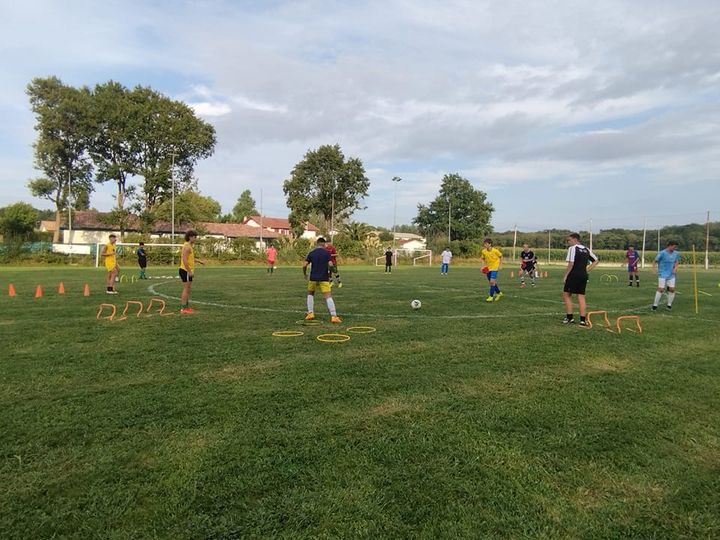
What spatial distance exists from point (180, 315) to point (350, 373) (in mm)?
6519

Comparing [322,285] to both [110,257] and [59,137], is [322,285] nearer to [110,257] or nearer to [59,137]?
[110,257]

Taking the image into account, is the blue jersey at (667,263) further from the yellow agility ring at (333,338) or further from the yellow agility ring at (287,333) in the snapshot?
A: the yellow agility ring at (287,333)

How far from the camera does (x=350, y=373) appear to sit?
6.23m

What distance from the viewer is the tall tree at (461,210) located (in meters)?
82.6

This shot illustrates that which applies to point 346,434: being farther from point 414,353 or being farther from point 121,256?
point 121,256

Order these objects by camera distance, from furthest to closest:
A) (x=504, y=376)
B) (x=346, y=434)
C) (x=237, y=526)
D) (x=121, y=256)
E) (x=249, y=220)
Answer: (x=249, y=220)
(x=121, y=256)
(x=504, y=376)
(x=346, y=434)
(x=237, y=526)

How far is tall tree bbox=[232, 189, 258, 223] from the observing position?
116m

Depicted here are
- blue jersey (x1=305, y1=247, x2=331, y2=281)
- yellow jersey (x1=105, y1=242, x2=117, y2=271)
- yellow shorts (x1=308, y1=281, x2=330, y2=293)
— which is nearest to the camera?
blue jersey (x1=305, y1=247, x2=331, y2=281)

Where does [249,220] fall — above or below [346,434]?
above

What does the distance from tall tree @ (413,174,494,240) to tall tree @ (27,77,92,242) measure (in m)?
55.1

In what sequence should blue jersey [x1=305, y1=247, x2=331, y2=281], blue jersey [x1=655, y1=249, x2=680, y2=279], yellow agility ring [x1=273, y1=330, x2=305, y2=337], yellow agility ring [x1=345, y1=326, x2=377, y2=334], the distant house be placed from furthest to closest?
the distant house, blue jersey [x1=655, y1=249, x2=680, y2=279], blue jersey [x1=305, y1=247, x2=331, y2=281], yellow agility ring [x1=345, y1=326, x2=377, y2=334], yellow agility ring [x1=273, y1=330, x2=305, y2=337]

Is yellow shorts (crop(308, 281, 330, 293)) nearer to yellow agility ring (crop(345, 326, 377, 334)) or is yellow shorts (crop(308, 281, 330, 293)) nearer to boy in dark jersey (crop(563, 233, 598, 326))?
yellow agility ring (crop(345, 326, 377, 334))

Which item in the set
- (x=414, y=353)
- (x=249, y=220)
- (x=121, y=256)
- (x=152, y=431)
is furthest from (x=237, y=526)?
(x=249, y=220)

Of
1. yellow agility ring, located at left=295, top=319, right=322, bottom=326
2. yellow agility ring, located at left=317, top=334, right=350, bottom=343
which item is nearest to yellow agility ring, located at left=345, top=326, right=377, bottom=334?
yellow agility ring, located at left=317, top=334, right=350, bottom=343
